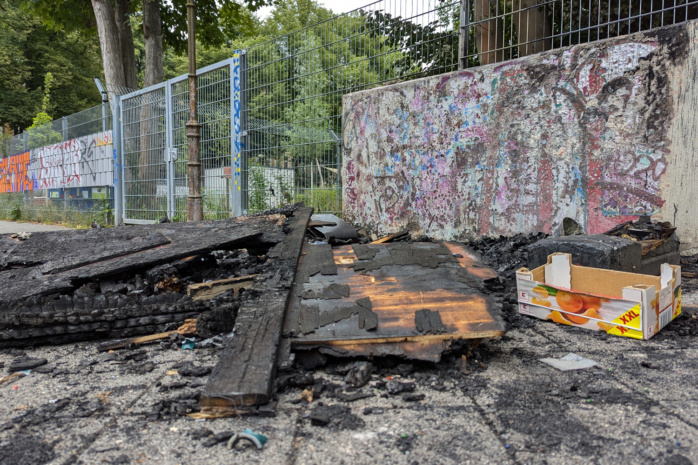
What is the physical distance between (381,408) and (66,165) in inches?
554

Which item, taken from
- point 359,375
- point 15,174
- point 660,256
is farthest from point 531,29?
point 15,174

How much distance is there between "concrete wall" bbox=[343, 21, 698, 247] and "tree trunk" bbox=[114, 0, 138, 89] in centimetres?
737

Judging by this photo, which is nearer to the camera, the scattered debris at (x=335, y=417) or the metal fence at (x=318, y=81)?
the scattered debris at (x=335, y=417)

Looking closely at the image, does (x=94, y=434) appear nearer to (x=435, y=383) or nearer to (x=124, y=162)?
(x=435, y=383)

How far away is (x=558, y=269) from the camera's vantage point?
3316 mm

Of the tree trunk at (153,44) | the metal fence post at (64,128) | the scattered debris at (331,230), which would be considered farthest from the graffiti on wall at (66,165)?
the scattered debris at (331,230)

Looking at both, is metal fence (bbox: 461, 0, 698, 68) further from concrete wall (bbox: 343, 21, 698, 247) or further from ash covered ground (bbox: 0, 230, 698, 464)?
ash covered ground (bbox: 0, 230, 698, 464)

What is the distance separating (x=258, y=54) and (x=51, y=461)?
23.9 feet

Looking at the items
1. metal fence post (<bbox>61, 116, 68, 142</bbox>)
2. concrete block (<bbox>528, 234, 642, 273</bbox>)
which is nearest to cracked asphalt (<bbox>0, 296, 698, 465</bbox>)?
concrete block (<bbox>528, 234, 642, 273</bbox>)

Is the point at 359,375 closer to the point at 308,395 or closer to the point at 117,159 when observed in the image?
the point at 308,395

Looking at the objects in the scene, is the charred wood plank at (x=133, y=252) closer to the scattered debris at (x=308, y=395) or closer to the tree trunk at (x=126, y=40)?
the scattered debris at (x=308, y=395)

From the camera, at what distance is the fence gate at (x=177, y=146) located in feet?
25.7

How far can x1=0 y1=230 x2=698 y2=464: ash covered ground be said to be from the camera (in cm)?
151

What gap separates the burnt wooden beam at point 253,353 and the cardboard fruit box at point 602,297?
5.63 feet
